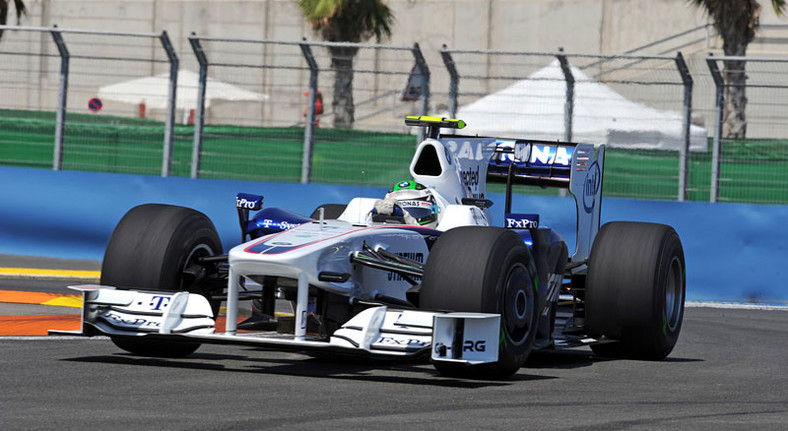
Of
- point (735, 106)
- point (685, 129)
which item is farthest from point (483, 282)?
point (735, 106)

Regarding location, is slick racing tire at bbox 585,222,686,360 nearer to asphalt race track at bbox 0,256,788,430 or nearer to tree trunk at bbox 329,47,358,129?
asphalt race track at bbox 0,256,788,430

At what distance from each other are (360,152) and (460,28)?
27781 mm

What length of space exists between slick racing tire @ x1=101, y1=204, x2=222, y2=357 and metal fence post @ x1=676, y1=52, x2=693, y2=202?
829 cm

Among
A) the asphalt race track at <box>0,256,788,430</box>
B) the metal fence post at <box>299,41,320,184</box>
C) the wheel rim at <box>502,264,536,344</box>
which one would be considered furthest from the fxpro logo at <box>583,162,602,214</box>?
the metal fence post at <box>299,41,320,184</box>

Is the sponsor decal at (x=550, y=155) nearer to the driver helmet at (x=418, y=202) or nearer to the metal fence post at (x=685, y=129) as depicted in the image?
the driver helmet at (x=418, y=202)

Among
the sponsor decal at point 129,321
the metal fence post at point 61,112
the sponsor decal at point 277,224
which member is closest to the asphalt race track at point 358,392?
the sponsor decal at point 129,321

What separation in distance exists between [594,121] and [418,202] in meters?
7.98

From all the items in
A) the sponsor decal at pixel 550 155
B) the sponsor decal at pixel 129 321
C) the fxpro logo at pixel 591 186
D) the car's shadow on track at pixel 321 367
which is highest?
the sponsor decal at pixel 550 155

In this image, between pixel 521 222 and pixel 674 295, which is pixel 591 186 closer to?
pixel 674 295

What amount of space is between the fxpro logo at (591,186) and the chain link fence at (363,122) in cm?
427

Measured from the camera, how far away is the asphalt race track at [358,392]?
6387 mm

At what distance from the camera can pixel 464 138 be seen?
1112cm

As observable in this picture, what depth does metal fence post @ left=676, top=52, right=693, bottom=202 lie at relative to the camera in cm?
1577

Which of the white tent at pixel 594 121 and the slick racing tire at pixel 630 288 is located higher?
the white tent at pixel 594 121
